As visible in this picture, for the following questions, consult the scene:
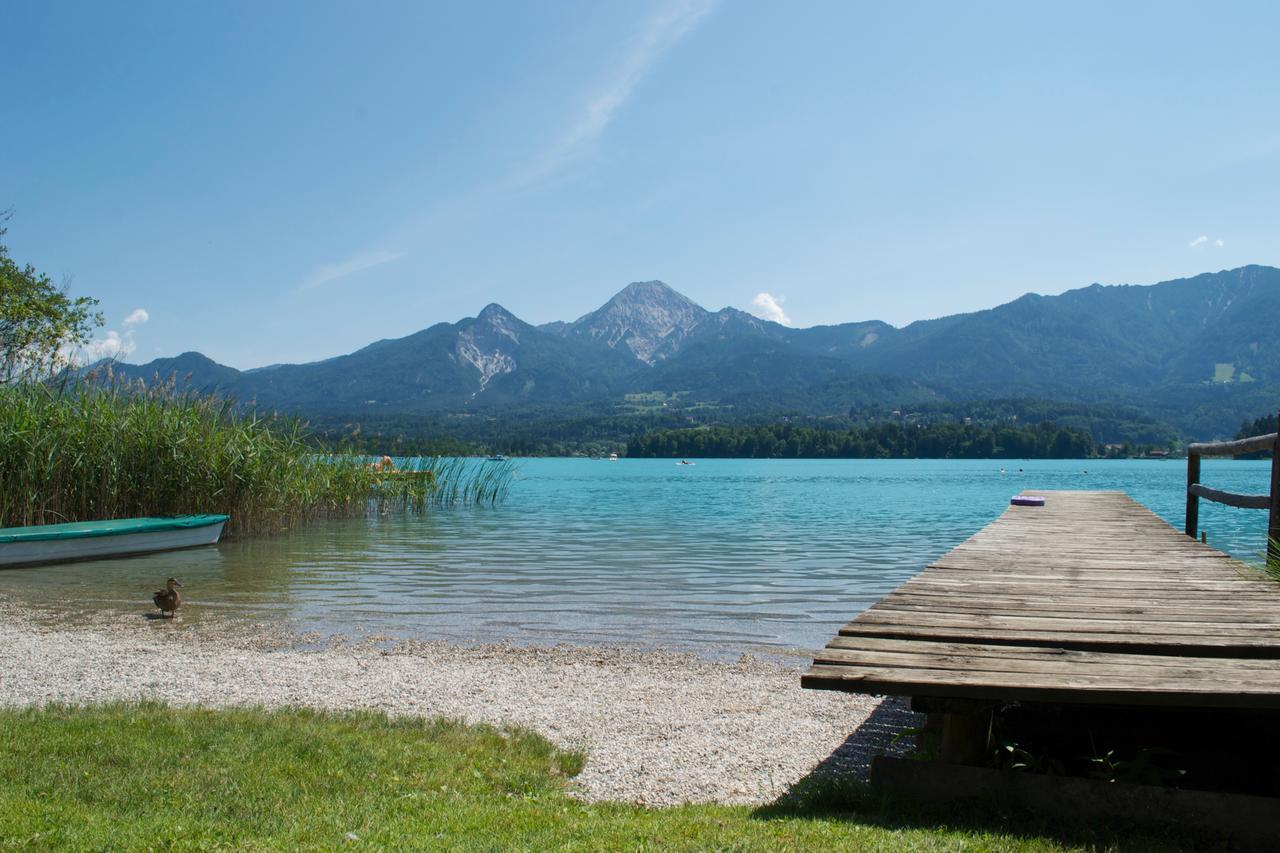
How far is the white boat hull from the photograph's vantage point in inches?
649

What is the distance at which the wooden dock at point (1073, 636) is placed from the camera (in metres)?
3.80

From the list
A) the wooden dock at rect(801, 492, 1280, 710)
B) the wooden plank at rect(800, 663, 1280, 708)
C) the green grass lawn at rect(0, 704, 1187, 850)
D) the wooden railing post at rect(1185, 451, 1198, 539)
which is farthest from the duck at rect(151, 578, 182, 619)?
the wooden railing post at rect(1185, 451, 1198, 539)

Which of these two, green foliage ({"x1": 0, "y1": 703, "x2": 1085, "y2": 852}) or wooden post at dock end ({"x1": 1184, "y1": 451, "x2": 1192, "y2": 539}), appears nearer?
green foliage ({"x1": 0, "y1": 703, "x2": 1085, "y2": 852})

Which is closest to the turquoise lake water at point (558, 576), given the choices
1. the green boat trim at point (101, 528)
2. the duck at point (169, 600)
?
the duck at point (169, 600)

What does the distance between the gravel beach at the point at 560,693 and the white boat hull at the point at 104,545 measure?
644 centimetres

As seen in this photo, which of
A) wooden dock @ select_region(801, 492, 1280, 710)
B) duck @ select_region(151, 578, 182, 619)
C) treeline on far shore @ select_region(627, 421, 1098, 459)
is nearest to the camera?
wooden dock @ select_region(801, 492, 1280, 710)

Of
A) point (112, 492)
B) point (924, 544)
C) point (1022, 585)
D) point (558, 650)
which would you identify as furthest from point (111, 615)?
point (924, 544)

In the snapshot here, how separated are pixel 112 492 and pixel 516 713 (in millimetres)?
15827

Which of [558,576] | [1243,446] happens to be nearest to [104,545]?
[558,576]

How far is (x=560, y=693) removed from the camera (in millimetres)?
7758

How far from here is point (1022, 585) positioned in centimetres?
674

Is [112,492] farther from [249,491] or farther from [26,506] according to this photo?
[249,491]

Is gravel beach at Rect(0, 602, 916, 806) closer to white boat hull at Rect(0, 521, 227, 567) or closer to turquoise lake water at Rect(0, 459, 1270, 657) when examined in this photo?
turquoise lake water at Rect(0, 459, 1270, 657)

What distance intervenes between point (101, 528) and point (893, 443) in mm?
132678
